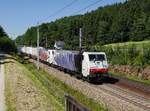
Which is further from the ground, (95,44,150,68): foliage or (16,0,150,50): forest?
(16,0,150,50): forest

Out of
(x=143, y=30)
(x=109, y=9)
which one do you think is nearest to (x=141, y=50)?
(x=143, y=30)

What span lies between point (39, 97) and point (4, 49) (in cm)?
10749

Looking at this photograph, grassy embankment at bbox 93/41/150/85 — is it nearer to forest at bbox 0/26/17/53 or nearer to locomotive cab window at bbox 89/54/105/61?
locomotive cab window at bbox 89/54/105/61

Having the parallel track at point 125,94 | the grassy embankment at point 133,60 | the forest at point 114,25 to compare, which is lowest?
the parallel track at point 125,94

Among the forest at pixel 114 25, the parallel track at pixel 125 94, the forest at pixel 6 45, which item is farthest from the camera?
the forest at pixel 114 25

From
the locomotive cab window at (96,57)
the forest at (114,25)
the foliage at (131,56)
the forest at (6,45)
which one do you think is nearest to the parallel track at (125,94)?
the locomotive cab window at (96,57)

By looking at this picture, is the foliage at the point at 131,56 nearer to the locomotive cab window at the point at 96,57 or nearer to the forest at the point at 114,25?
the locomotive cab window at the point at 96,57

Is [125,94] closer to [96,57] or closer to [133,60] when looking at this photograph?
[96,57]

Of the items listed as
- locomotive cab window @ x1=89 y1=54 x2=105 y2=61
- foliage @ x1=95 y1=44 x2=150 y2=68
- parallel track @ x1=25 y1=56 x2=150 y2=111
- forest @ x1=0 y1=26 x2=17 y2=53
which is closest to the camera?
parallel track @ x1=25 y1=56 x2=150 y2=111

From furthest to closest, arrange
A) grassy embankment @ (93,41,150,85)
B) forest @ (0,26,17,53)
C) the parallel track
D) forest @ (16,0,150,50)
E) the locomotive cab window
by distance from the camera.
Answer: forest @ (16,0,150,50)
forest @ (0,26,17,53)
grassy embankment @ (93,41,150,85)
the locomotive cab window
the parallel track

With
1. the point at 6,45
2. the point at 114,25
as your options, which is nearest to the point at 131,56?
Answer: the point at 6,45

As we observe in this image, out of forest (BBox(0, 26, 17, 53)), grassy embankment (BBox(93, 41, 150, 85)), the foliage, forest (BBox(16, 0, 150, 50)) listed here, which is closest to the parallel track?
grassy embankment (BBox(93, 41, 150, 85))

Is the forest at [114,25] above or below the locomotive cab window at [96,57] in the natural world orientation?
above

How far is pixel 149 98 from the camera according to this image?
85.0 ft
